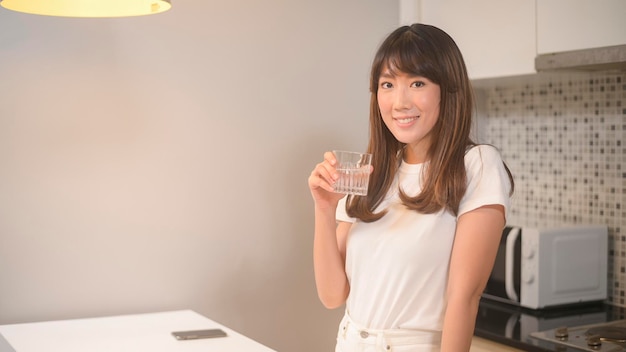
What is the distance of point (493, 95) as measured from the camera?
3.32 metres

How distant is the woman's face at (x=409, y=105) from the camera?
5.97 ft

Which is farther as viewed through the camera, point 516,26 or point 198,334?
point 516,26

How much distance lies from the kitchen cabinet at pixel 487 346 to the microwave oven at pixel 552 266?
0.95 ft

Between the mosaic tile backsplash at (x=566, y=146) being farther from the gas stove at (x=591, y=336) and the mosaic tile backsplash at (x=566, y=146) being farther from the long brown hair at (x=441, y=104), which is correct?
the long brown hair at (x=441, y=104)

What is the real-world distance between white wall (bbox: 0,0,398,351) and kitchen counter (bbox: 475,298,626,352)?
0.61m

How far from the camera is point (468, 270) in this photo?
1.72m

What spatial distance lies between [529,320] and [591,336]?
1.02 ft

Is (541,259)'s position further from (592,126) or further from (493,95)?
(493,95)

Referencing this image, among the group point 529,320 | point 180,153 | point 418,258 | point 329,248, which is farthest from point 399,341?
point 180,153

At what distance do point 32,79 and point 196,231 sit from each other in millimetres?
690

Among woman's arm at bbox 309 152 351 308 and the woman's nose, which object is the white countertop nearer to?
woman's arm at bbox 309 152 351 308

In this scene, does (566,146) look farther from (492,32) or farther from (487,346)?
(487,346)

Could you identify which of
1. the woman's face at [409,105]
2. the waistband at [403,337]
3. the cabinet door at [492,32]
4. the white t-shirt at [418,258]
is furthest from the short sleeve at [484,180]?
the cabinet door at [492,32]

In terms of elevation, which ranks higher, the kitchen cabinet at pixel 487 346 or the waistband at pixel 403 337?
the waistband at pixel 403 337
